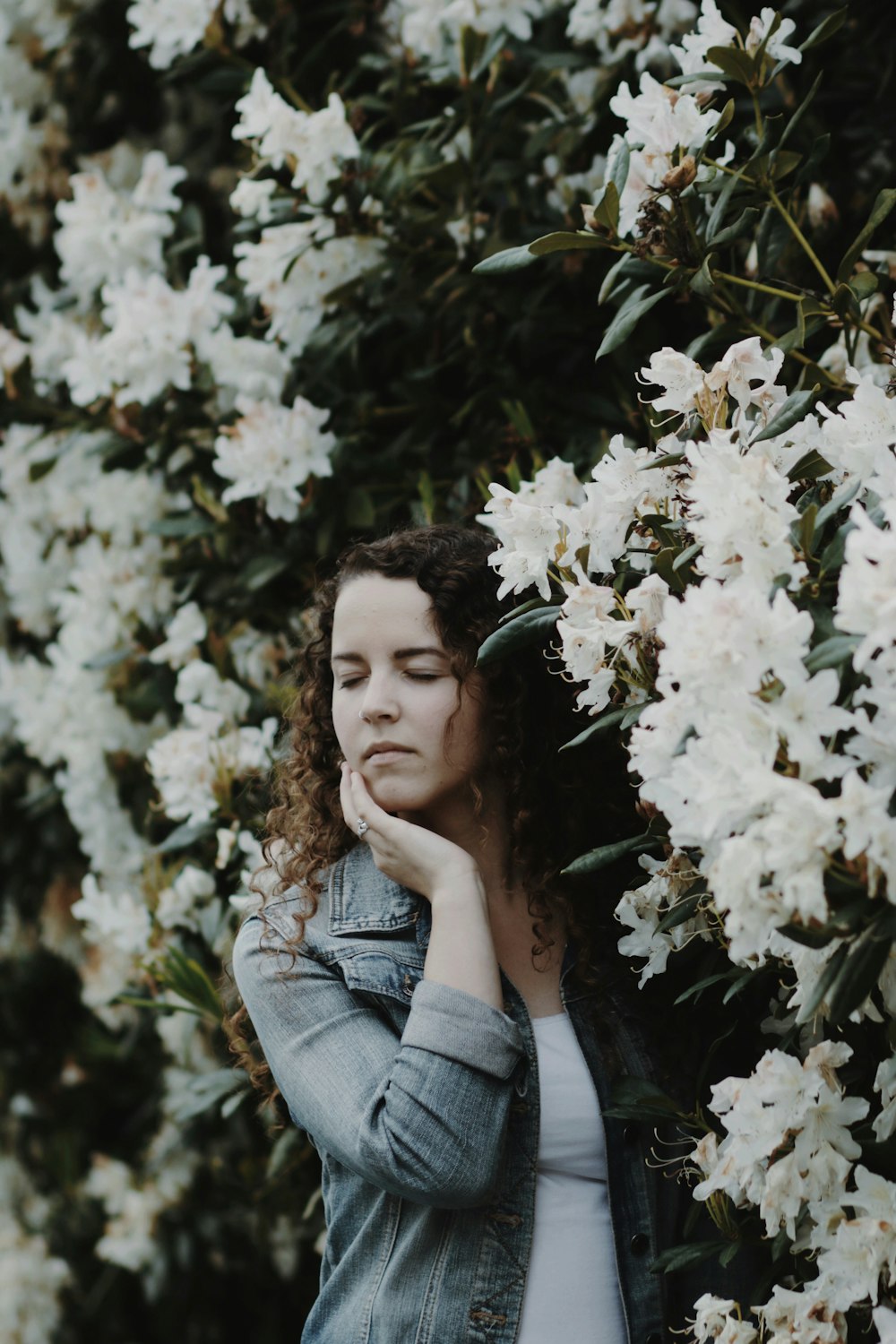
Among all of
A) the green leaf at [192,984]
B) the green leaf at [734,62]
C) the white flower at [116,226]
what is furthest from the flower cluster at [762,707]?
the white flower at [116,226]

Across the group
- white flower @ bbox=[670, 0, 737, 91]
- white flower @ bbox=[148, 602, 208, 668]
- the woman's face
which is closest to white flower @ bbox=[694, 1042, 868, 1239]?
the woman's face

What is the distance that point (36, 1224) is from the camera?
3.42m

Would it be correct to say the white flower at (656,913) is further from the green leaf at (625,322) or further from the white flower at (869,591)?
the green leaf at (625,322)

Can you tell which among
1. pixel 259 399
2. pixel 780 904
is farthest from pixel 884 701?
pixel 259 399

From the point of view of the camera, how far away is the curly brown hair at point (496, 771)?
1.44 meters

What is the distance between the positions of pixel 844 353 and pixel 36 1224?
2894 mm

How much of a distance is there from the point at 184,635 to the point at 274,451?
0.42 meters

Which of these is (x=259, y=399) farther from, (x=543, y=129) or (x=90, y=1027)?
(x=90, y=1027)

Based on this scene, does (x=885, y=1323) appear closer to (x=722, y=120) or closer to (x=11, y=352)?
(x=722, y=120)

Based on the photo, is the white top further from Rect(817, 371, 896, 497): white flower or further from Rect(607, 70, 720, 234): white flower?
Rect(607, 70, 720, 234): white flower

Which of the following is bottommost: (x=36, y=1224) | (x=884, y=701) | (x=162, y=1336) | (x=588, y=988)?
(x=162, y=1336)

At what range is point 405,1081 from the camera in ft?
4.10

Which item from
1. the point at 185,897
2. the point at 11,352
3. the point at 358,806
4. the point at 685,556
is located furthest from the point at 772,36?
the point at 11,352

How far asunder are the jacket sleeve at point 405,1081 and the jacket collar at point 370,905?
0.27 feet
